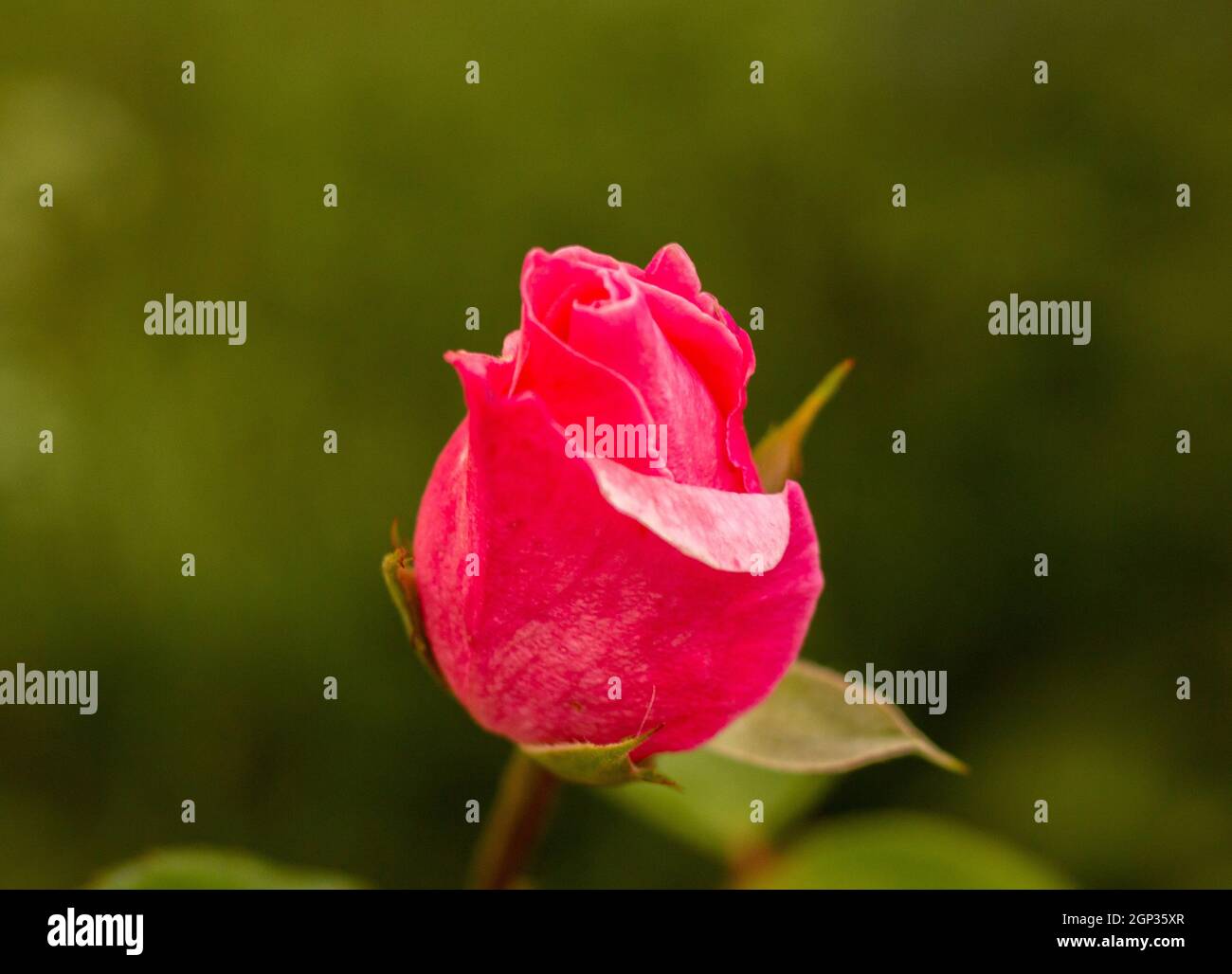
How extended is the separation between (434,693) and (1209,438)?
102 centimetres

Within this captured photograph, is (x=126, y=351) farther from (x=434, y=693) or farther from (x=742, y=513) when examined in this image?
(x=742, y=513)

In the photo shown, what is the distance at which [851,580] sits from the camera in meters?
1.48

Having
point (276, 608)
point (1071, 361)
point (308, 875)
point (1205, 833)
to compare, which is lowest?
point (1205, 833)

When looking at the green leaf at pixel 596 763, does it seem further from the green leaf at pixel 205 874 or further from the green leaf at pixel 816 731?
the green leaf at pixel 205 874

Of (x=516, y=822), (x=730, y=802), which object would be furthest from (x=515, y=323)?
(x=516, y=822)

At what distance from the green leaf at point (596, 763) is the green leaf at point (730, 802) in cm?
44

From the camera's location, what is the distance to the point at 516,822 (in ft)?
2.15

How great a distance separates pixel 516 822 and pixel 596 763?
0.15m

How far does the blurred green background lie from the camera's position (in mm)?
1359

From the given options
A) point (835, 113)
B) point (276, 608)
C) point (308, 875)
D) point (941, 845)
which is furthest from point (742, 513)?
point (835, 113)

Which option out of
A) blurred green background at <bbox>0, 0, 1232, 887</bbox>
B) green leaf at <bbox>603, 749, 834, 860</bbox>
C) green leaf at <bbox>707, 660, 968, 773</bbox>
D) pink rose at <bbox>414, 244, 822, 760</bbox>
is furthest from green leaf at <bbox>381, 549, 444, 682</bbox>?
blurred green background at <bbox>0, 0, 1232, 887</bbox>

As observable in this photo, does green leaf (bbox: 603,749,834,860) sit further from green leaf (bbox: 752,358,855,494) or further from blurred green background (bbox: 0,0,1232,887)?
green leaf (bbox: 752,358,855,494)

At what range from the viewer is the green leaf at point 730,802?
1003 mm

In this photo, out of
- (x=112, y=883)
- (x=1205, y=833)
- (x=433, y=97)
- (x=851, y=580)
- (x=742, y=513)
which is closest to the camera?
(x=742, y=513)
